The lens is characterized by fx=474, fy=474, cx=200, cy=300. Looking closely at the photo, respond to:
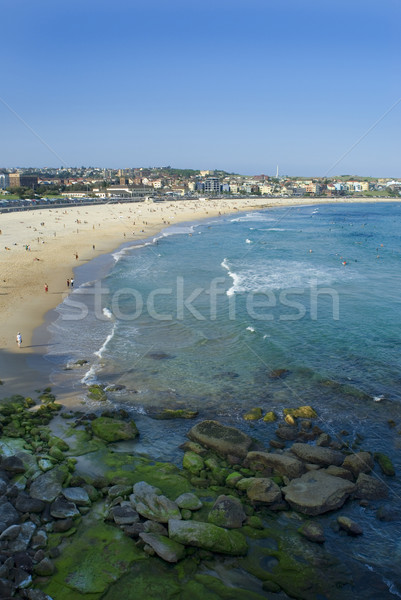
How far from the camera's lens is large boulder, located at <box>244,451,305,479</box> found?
12664 mm

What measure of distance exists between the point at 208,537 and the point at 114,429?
222 inches

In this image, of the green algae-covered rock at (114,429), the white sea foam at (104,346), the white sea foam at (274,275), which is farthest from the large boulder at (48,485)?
the white sea foam at (274,275)

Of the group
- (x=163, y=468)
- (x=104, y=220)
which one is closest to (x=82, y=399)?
(x=163, y=468)

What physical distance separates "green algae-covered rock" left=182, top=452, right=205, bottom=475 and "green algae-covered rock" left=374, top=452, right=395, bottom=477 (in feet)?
16.4

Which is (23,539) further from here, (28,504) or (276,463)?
(276,463)

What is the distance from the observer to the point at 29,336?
2314 cm

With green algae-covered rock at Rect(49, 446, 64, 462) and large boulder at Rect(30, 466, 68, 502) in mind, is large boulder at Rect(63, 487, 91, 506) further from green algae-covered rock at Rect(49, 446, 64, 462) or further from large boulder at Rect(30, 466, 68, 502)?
green algae-covered rock at Rect(49, 446, 64, 462)

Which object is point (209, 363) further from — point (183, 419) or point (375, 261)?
point (375, 261)

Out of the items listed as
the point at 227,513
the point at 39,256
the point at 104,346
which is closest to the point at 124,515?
the point at 227,513

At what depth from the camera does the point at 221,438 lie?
46.1 feet

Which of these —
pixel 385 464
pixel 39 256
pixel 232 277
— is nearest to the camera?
pixel 385 464

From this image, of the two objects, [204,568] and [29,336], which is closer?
[204,568]

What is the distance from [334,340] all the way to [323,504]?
13.2 metres

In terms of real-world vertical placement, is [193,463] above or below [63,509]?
below
